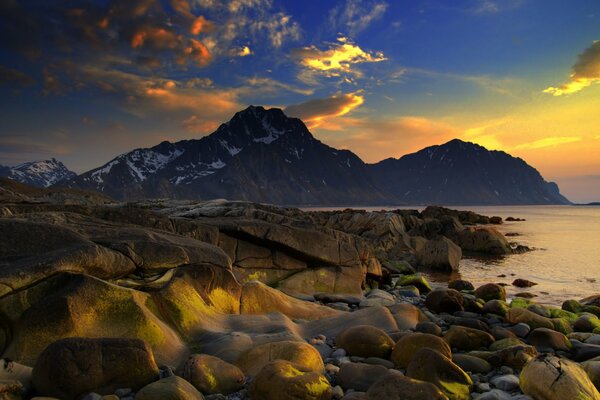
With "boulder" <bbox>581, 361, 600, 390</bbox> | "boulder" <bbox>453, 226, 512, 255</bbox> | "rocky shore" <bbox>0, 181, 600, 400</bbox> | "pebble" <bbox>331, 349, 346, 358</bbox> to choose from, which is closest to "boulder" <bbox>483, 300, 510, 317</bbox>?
"rocky shore" <bbox>0, 181, 600, 400</bbox>

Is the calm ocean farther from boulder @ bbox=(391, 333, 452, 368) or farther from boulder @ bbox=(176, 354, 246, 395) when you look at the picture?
Result: boulder @ bbox=(176, 354, 246, 395)

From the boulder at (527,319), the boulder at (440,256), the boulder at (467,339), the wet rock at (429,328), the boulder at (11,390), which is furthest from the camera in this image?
the boulder at (440,256)

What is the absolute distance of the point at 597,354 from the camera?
372 inches

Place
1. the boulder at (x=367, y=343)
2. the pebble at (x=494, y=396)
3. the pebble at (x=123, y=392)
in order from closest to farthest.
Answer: the pebble at (x=123, y=392), the pebble at (x=494, y=396), the boulder at (x=367, y=343)

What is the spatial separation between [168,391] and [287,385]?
1.55m

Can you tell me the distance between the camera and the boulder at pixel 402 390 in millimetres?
5445

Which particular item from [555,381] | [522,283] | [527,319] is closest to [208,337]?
[555,381]

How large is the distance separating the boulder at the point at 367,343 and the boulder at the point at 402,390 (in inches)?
103

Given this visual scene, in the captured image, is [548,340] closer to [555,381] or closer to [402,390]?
[555,381]

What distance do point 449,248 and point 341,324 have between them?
74.6ft

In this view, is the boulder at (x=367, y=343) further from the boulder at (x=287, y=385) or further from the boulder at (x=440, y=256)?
the boulder at (x=440, y=256)

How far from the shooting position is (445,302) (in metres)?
14.5

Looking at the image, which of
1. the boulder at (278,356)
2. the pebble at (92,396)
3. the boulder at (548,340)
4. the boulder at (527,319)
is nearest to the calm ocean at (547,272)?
the boulder at (527,319)

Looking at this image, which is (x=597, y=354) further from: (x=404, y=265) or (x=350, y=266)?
(x=404, y=265)
